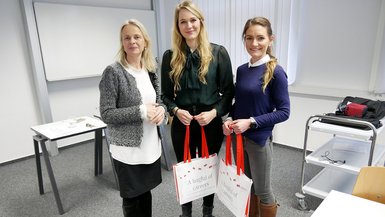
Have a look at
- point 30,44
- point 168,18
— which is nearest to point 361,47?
point 168,18

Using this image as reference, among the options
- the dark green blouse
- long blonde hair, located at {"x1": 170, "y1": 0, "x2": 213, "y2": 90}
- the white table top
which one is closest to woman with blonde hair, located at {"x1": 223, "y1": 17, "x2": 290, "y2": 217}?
the dark green blouse

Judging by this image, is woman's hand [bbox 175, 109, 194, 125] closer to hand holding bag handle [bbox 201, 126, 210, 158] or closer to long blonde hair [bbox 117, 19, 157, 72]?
hand holding bag handle [bbox 201, 126, 210, 158]

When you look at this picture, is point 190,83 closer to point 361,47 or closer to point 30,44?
point 361,47

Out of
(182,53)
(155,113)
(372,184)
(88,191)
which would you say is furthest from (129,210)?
(372,184)

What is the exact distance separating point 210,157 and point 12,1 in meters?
3.01

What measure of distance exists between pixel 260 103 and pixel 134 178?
2.76 feet

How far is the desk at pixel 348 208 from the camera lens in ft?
3.44

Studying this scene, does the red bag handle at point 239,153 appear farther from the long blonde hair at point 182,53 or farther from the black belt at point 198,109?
the long blonde hair at point 182,53

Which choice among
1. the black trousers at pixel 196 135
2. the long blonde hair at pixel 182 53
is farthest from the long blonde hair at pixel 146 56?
the black trousers at pixel 196 135

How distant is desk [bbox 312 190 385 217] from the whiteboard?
9.52 ft

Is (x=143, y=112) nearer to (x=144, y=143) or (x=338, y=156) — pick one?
(x=144, y=143)

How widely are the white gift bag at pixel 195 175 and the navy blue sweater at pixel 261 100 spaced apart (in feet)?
0.98

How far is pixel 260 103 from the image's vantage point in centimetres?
143

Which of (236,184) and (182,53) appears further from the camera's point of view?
(182,53)
